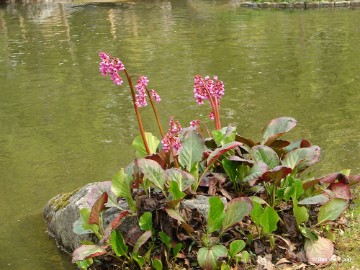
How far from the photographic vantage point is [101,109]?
7883 mm

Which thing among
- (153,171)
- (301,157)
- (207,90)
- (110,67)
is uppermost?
(110,67)

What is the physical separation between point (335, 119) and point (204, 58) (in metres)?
4.56

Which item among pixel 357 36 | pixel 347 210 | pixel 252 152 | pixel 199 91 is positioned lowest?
pixel 357 36

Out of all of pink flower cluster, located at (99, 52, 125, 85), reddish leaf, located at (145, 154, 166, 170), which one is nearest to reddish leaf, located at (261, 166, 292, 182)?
reddish leaf, located at (145, 154, 166, 170)

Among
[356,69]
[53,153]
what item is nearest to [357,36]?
[356,69]

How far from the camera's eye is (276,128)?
13.5 ft

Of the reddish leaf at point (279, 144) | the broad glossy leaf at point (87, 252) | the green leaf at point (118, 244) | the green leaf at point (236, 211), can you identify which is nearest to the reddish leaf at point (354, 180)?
the reddish leaf at point (279, 144)

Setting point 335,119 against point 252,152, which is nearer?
point 252,152

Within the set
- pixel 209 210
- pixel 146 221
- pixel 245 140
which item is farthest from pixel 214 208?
pixel 245 140

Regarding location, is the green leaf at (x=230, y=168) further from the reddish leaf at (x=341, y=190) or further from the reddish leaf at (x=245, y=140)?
the reddish leaf at (x=341, y=190)

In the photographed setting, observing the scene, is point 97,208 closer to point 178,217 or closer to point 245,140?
point 178,217

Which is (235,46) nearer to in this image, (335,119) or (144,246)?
(335,119)

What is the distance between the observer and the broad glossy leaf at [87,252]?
3.27m

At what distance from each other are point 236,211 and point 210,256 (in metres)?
0.28
